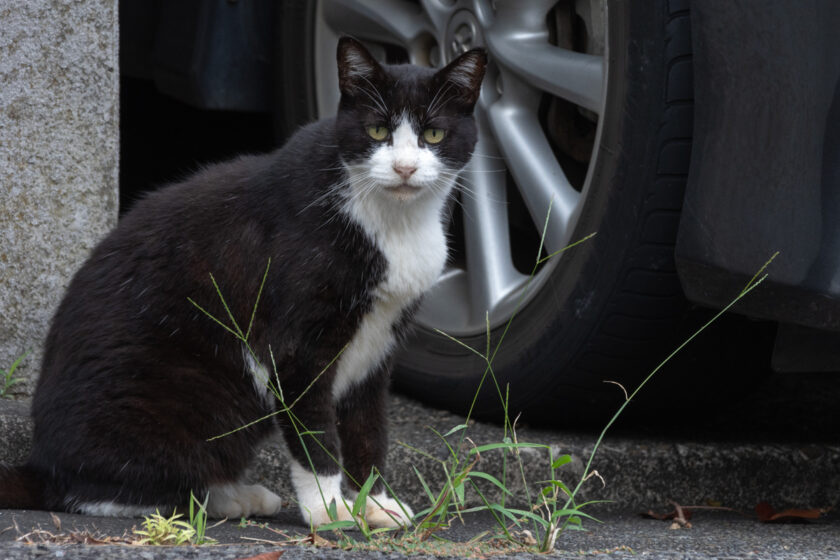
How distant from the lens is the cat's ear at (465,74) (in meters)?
2.37

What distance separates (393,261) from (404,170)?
0.68 feet

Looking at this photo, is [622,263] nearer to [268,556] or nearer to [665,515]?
[665,515]

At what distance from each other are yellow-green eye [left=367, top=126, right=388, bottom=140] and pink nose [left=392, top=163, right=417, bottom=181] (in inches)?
4.1

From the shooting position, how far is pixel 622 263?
2.39 m

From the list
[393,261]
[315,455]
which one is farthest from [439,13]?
[315,455]

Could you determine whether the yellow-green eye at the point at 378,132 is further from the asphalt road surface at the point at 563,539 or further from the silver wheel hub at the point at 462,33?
the asphalt road surface at the point at 563,539

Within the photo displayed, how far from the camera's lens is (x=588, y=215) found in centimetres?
251

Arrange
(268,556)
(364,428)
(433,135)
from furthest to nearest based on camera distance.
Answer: (364,428), (433,135), (268,556)

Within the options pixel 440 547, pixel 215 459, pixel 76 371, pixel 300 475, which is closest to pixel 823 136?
pixel 440 547

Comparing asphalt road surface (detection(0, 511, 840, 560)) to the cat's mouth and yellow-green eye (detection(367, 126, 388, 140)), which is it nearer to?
the cat's mouth

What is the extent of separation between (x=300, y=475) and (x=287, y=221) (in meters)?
0.57

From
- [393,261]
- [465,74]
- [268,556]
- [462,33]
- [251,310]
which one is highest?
[462,33]

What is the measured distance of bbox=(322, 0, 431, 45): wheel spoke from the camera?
3152 mm

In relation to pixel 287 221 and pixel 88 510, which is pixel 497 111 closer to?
pixel 287 221
